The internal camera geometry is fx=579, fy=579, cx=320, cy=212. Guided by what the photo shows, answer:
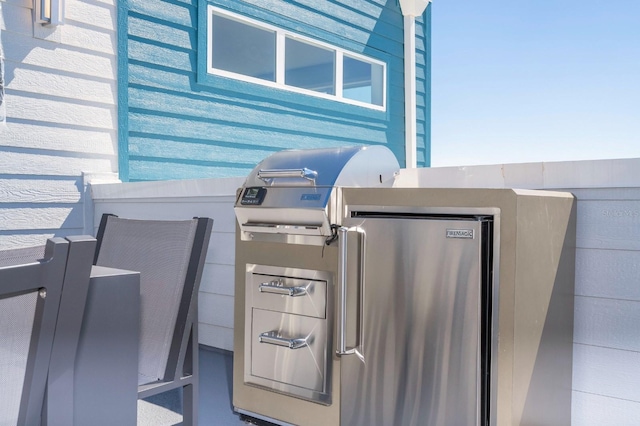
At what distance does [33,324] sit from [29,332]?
0.02 metres

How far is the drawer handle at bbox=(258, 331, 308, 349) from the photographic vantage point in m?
2.08

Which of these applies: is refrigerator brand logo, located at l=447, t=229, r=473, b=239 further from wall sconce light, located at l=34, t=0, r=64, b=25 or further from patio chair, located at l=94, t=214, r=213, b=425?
wall sconce light, located at l=34, t=0, r=64, b=25

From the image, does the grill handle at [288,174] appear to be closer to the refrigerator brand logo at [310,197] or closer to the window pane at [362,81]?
the refrigerator brand logo at [310,197]

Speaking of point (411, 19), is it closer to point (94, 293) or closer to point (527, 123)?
point (94, 293)

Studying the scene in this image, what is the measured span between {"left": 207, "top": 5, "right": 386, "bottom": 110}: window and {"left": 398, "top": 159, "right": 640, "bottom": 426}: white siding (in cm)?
278

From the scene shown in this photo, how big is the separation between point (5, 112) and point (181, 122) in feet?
3.61

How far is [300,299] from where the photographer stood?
6.91ft

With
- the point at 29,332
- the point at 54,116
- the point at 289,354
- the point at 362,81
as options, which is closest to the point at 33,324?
the point at 29,332

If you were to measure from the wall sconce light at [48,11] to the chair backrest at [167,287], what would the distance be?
66.5 inches

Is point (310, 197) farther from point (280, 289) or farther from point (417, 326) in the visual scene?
point (417, 326)

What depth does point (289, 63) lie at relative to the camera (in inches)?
185

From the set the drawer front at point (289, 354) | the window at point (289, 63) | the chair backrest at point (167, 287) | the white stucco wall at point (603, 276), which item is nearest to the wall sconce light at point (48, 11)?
the window at point (289, 63)

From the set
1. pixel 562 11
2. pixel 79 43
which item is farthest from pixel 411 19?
pixel 562 11

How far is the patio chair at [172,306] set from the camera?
6.40 feet
